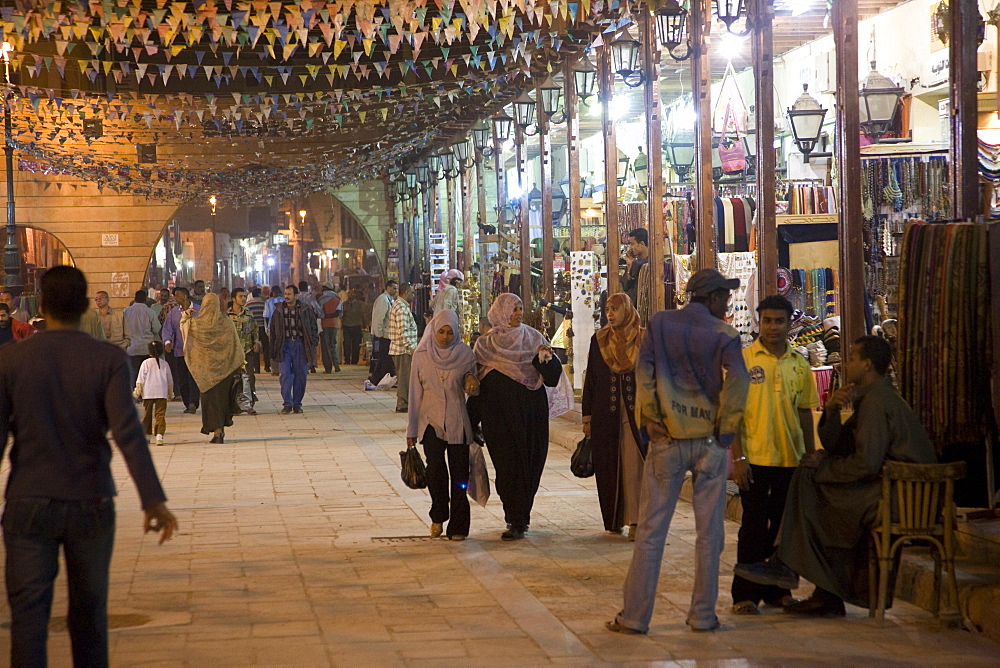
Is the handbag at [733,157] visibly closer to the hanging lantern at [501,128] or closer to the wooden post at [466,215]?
the hanging lantern at [501,128]

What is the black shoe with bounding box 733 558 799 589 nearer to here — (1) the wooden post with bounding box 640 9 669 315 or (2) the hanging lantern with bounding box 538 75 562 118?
(1) the wooden post with bounding box 640 9 669 315

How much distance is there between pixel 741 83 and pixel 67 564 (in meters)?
17.1

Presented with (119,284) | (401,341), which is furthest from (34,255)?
(401,341)

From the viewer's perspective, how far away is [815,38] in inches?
671

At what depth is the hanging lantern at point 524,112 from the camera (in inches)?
622

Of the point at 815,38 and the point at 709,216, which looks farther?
the point at 815,38

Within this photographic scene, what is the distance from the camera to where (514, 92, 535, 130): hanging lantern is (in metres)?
A: 15.8

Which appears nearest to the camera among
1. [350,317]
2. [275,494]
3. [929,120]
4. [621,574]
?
[621,574]

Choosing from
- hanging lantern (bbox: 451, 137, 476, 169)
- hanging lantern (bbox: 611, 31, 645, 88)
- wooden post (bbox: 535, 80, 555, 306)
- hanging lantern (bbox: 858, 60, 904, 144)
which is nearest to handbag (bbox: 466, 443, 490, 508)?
hanging lantern (bbox: 611, 31, 645, 88)

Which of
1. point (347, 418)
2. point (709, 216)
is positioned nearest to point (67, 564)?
point (709, 216)

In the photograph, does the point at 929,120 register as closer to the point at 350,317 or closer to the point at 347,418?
the point at 347,418

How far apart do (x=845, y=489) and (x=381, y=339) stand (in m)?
14.8

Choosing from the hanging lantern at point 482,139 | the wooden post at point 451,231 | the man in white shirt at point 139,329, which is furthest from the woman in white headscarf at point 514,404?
the wooden post at point 451,231

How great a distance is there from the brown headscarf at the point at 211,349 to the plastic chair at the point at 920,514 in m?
9.48
